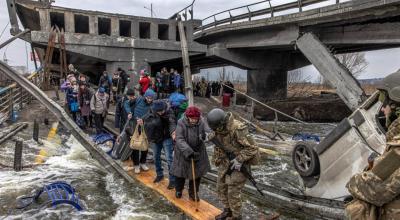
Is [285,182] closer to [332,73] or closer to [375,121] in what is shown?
[375,121]

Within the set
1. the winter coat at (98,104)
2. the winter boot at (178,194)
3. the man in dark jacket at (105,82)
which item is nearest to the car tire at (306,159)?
the winter boot at (178,194)

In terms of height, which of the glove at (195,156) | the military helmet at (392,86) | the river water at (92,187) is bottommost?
the river water at (92,187)

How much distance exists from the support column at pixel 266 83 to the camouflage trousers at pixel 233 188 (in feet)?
58.9

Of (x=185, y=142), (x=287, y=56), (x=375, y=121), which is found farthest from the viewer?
(x=287, y=56)

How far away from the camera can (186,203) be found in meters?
6.08

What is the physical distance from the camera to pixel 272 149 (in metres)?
11.5

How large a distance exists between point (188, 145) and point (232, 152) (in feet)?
3.01

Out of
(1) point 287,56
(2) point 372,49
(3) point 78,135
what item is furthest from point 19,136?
(2) point 372,49

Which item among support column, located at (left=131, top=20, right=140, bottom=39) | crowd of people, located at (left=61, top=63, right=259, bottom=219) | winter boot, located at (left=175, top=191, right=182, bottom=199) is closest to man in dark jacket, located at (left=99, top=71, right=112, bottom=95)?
crowd of people, located at (left=61, top=63, right=259, bottom=219)

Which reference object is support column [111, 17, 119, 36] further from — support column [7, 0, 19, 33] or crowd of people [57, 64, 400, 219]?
crowd of people [57, 64, 400, 219]

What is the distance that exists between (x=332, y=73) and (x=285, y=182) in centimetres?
723

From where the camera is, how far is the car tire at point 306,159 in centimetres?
568

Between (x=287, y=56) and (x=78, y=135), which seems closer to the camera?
(x=78, y=135)

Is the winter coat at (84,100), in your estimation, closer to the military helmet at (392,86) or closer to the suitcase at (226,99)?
the suitcase at (226,99)
